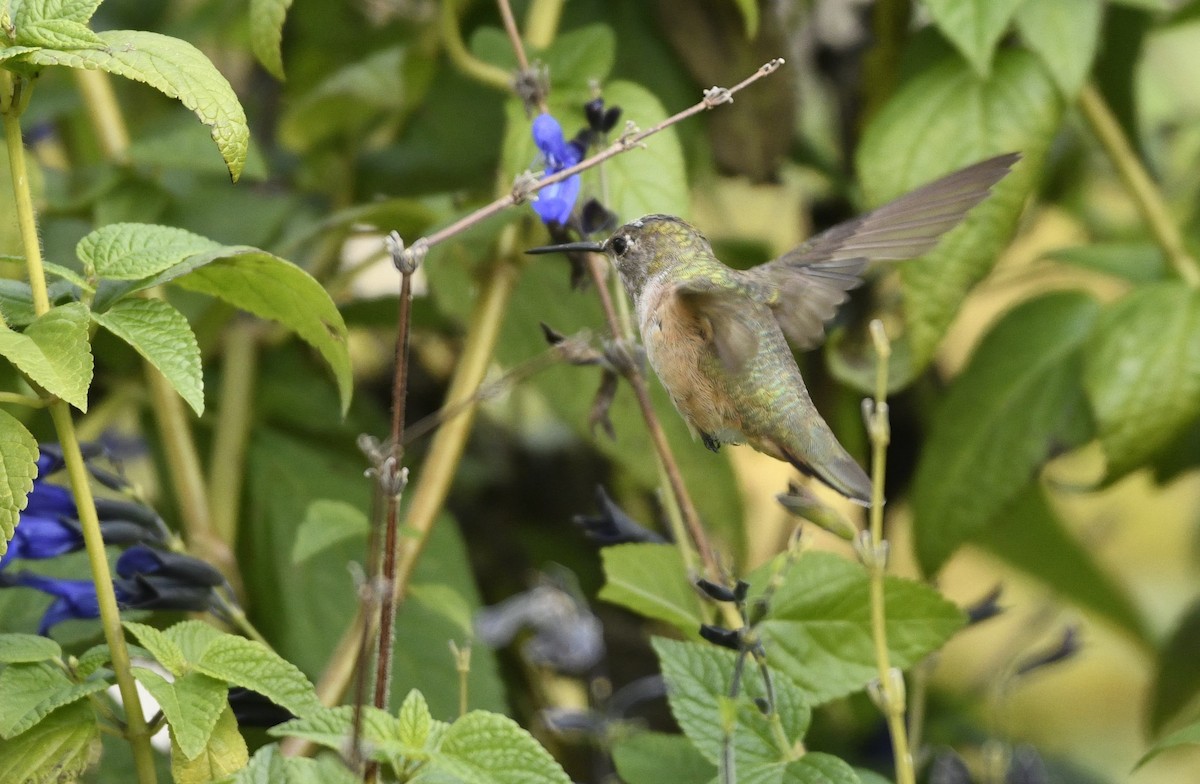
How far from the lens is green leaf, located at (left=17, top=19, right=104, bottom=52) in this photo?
0.78 metres

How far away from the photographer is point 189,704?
81 cm

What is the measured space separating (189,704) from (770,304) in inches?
24.3

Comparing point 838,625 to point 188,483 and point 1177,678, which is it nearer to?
point 188,483

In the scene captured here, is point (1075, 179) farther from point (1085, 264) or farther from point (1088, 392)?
point (1088, 392)

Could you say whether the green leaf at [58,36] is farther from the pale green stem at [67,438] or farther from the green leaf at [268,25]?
the green leaf at [268,25]

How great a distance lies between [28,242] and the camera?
79 centimetres

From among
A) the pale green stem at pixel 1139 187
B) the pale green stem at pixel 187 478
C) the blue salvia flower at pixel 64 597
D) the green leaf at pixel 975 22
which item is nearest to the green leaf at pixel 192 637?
the blue salvia flower at pixel 64 597

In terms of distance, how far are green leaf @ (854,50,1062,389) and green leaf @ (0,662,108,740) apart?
2.66 feet

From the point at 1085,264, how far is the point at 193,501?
0.99m

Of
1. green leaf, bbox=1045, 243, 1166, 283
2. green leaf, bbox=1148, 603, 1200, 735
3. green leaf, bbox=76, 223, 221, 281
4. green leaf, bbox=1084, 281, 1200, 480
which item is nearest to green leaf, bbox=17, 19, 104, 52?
green leaf, bbox=76, 223, 221, 281

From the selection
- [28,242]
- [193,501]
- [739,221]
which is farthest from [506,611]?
[739,221]

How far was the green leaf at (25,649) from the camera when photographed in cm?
82

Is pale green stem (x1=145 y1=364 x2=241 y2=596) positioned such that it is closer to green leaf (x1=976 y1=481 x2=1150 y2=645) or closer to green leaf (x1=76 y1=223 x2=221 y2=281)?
green leaf (x1=76 y1=223 x2=221 y2=281)

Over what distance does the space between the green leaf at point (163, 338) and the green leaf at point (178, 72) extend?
0.10 meters
